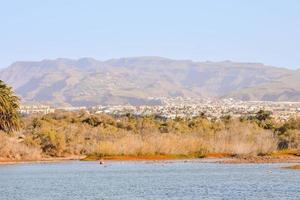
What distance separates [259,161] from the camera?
114 m

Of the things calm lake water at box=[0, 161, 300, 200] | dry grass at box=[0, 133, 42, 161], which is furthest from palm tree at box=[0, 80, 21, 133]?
calm lake water at box=[0, 161, 300, 200]

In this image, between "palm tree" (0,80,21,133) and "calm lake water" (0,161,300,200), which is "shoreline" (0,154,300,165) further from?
"calm lake water" (0,161,300,200)

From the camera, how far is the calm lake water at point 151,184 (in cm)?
6178

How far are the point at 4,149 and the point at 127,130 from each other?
36316 millimetres

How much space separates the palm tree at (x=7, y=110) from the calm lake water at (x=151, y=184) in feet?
76.3

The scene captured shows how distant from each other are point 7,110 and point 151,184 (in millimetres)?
53312

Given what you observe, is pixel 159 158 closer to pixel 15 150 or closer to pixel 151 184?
pixel 15 150

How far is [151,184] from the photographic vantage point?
2889 inches

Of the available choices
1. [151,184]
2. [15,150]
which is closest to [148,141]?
[15,150]

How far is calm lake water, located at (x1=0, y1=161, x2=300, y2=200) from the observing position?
61781mm

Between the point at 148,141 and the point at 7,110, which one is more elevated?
the point at 7,110

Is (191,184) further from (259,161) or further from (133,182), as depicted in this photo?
(259,161)

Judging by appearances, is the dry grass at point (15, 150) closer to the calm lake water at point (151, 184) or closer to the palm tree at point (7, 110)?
the palm tree at point (7, 110)

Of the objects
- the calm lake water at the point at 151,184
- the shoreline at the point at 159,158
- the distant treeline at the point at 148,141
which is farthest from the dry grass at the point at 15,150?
the calm lake water at the point at 151,184
